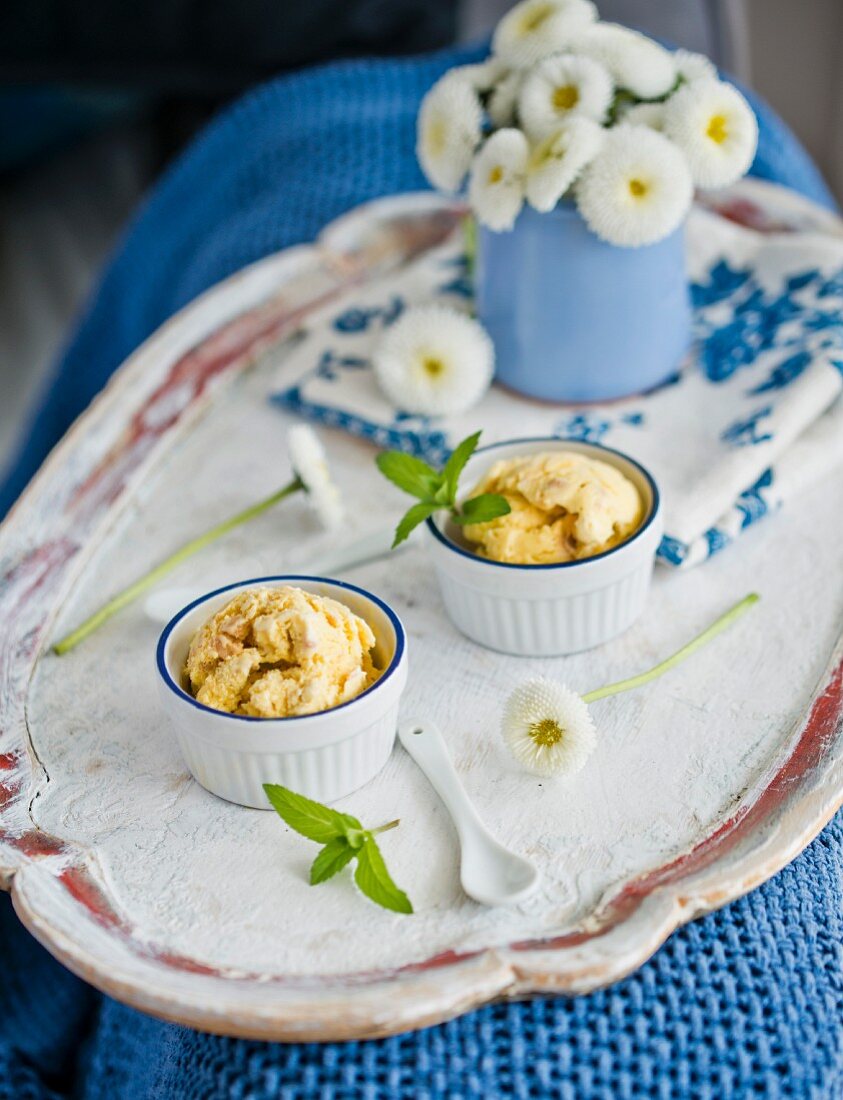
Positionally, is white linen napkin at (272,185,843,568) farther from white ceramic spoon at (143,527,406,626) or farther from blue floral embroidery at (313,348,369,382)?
white ceramic spoon at (143,527,406,626)

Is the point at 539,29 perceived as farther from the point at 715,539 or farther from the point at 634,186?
the point at 715,539

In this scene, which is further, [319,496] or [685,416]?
[685,416]

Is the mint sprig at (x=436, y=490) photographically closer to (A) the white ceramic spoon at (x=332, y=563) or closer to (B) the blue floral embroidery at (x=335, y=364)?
(A) the white ceramic spoon at (x=332, y=563)

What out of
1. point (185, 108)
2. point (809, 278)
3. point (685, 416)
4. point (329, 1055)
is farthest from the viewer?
point (185, 108)

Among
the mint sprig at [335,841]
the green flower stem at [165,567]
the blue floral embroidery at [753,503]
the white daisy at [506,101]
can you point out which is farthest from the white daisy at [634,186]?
the mint sprig at [335,841]

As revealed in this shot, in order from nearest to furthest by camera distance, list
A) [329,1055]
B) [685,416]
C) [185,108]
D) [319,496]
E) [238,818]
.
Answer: [329,1055]
[238,818]
[319,496]
[685,416]
[185,108]

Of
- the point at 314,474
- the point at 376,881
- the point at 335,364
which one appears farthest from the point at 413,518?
the point at 335,364

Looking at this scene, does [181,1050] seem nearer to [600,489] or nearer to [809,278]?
[600,489]

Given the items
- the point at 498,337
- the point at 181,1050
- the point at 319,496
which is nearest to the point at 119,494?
the point at 319,496
